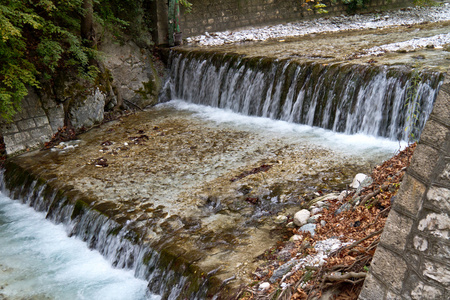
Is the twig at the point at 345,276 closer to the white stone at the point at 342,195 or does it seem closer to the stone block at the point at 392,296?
the stone block at the point at 392,296

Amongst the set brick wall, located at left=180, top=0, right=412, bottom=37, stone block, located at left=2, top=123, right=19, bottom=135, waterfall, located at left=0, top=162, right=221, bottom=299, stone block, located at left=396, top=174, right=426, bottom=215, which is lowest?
waterfall, located at left=0, top=162, right=221, bottom=299

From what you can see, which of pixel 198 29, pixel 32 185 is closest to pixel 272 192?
pixel 32 185

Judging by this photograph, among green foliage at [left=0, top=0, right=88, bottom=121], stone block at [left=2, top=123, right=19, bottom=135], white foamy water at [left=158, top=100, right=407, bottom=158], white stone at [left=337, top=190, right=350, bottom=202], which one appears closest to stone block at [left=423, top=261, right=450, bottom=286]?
white stone at [left=337, top=190, right=350, bottom=202]

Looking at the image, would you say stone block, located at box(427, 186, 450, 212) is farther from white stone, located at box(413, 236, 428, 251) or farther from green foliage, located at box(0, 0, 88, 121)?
green foliage, located at box(0, 0, 88, 121)

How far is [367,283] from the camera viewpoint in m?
2.34

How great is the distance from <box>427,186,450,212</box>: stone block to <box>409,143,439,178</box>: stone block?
8 centimetres

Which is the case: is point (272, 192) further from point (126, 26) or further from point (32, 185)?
point (126, 26)

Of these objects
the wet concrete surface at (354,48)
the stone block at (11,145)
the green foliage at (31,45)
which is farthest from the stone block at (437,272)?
the stone block at (11,145)

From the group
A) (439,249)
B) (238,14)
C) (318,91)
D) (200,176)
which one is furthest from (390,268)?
(238,14)

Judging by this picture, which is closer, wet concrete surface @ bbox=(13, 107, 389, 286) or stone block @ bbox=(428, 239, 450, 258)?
stone block @ bbox=(428, 239, 450, 258)

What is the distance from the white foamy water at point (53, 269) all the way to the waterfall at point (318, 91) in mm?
4580

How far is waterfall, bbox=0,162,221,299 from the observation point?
4047mm

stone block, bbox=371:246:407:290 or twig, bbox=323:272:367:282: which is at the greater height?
stone block, bbox=371:246:407:290

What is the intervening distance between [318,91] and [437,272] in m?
6.02
